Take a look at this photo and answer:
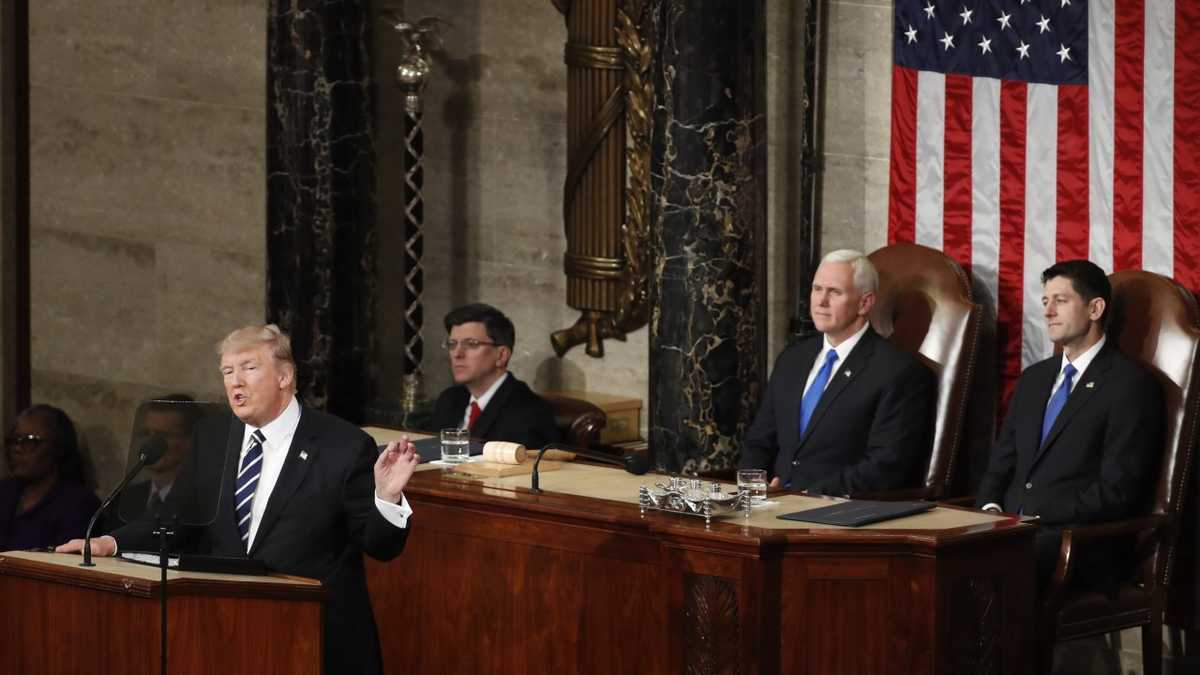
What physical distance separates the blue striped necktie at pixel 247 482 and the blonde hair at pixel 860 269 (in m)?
2.65

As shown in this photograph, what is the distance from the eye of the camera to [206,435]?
4633 millimetres

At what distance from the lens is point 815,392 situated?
268 inches

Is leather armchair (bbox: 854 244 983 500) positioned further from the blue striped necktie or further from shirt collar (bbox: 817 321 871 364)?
the blue striped necktie

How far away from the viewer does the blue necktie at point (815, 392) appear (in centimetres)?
678

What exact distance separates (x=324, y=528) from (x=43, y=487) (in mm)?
3780

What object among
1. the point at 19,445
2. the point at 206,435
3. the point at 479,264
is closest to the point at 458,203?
the point at 479,264

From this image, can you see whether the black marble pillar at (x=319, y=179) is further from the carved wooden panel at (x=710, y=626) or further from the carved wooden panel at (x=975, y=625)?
the carved wooden panel at (x=975, y=625)

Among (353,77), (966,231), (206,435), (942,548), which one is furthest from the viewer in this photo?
(353,77)

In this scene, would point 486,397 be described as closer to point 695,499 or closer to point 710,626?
point 695,499

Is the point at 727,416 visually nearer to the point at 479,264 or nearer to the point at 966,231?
the point at 966,231

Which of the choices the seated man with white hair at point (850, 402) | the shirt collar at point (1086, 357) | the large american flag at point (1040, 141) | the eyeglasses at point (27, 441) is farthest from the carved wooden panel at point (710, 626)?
the eyeglasses at point (27, 441)

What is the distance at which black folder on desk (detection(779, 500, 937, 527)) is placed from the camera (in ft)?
16.9

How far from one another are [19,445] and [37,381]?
249 cm

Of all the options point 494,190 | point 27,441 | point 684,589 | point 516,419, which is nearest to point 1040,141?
point 516,419
